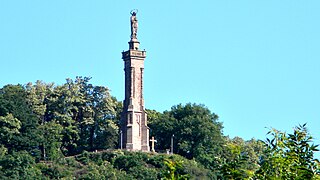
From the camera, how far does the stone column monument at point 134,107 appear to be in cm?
9869

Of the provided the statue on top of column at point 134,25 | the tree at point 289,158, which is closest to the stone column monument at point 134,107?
the statue on top of column at point 134,25

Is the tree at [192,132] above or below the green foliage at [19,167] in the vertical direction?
above

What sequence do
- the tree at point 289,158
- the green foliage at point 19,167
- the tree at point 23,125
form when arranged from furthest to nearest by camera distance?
the tree at point 23,125 < the green foliage at point 19,167 < the tree at point 289,158

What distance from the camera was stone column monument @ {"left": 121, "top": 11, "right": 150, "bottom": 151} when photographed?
324 ft

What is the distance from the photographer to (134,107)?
99.1 m

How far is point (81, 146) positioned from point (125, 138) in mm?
6269

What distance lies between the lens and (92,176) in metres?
94.1

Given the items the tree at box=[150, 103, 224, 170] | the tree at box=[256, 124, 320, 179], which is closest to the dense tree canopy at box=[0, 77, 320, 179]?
the tree at box=[150, 103, 224, 170]

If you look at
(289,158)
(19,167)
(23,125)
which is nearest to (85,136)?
(23,125)

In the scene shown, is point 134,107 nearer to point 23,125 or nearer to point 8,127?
point 23,125

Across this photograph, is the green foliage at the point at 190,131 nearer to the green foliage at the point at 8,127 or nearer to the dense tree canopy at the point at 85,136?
the dense tree canopy at the point at 85,136

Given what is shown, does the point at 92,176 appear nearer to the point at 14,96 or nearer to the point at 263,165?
the point at 14,96

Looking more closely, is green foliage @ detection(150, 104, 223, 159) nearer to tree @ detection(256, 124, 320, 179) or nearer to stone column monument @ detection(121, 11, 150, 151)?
stone column monument @ detection(121, 11, 150, 151)

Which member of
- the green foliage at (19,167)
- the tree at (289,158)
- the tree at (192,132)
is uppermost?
the tree at (192,132)
